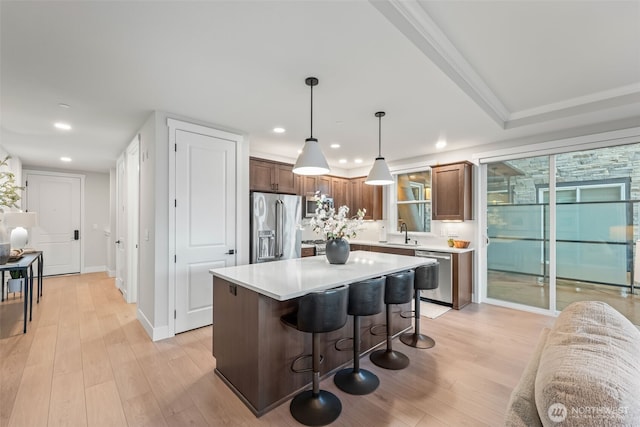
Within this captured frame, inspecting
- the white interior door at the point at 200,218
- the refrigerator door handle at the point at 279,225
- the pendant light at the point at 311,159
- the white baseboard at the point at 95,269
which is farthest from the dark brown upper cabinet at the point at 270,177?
the white baseboard at the point at 95,269

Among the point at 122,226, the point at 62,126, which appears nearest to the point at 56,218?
the point at 122,226

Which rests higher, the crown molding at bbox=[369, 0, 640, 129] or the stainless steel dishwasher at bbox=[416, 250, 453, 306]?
the crown molding at bbox=[369, 0, 640, 129]

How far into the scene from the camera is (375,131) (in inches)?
153

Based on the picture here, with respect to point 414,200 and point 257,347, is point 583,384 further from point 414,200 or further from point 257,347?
point 414,200

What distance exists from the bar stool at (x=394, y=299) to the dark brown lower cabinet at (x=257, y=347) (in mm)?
522

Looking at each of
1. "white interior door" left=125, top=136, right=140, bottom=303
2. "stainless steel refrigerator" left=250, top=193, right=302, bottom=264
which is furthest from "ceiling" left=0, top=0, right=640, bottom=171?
"stainless steel refrigerator" left=250, top=193, right=302, bottom=264

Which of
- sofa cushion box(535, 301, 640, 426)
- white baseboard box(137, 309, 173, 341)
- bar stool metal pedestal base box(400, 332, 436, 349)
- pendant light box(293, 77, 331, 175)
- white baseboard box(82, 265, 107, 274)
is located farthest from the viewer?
white baseboard box(82, 265, 107, 274)

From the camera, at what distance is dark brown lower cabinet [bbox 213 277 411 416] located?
198 centimetres

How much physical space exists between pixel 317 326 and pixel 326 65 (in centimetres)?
197

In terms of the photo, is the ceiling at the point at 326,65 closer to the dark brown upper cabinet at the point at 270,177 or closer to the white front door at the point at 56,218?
the dark brown upper cabinet at the point at 270,177

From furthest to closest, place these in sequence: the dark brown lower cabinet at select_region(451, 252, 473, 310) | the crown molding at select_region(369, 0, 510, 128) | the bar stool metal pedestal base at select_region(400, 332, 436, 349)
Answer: the dark brown lower cabinet at select_region(451, 252, 473, 310) < the bar stool metal pedestal base at select_region(400, 332, 436, 349) < the crown molding at select_region(369, 0, 510, 128)

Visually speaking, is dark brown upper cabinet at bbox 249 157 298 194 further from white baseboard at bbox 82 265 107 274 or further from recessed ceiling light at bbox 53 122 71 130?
white baseboard at bbox 82 265 107 274

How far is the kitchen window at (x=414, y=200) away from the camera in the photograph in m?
5.31

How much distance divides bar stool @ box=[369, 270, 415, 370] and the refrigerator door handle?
210 cm
